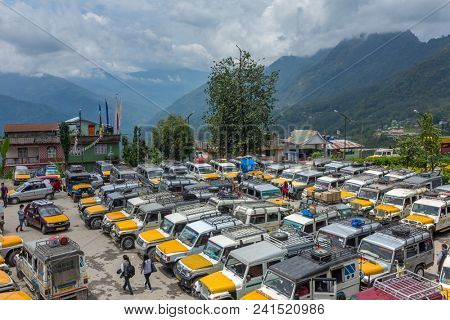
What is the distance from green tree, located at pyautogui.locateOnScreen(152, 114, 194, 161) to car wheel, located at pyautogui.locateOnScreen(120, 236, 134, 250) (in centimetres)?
3252

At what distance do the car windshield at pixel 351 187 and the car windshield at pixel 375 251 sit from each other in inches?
421

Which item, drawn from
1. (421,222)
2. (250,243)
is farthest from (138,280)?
(421,222)

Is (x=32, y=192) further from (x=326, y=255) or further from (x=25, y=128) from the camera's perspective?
(x=25, y=128)

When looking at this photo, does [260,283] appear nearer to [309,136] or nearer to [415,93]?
[309,136]

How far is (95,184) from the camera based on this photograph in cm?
3198

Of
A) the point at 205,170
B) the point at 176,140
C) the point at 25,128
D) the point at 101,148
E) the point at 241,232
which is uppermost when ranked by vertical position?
the point at 25,128

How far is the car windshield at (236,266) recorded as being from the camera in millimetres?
12684

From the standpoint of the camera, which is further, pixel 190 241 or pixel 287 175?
pixel 287 175

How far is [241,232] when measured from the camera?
1526 cm

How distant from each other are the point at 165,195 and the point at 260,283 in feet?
33.4

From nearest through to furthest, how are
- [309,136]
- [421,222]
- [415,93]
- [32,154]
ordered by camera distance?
[421,222], [32,154], [309,136], [415,93]

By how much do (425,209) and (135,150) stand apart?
3606cm
